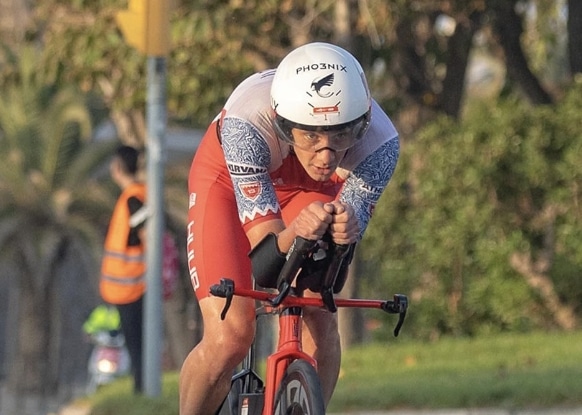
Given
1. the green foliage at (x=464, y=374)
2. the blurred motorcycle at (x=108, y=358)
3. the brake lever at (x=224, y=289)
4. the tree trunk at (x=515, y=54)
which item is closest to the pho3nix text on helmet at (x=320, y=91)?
the brake lever at (x=224, y=289)

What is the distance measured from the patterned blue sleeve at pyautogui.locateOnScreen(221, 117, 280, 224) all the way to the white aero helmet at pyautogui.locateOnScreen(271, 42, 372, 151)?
12cm

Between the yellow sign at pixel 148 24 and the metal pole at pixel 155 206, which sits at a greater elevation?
the yellow sign at pixel 148 24

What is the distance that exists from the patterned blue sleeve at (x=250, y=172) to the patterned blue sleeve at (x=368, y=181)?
0.93 ft

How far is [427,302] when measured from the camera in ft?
47.2

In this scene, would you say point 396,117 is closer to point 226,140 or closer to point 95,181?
point 95,181

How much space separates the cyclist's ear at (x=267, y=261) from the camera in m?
5.12

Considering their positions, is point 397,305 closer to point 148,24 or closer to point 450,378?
point 450,378

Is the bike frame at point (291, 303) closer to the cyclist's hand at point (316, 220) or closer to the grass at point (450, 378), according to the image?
the cyclist's hand at point (316, 220)

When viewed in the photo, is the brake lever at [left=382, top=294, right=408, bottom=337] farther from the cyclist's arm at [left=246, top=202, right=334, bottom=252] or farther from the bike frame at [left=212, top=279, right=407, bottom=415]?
the cyclist's arm at [left=246, top=202, right=334, bottom=252]

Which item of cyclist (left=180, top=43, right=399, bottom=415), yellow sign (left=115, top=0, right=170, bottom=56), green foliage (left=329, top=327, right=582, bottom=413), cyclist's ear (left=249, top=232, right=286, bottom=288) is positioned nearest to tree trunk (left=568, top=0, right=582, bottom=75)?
green foliage (left=329, top=327, right=582, bottom=413)

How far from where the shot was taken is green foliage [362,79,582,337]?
13477 millimetres

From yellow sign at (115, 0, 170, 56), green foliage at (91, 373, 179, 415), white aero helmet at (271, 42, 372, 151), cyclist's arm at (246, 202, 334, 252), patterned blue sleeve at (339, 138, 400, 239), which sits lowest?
green foliage at (91, 373, 179, 415)

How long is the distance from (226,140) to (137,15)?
464cm

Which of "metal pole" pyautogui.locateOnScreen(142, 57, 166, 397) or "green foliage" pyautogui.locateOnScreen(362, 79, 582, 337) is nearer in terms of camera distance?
"metal pole" pyautogui.locateOnScreen(142, 57, 166, 397)
